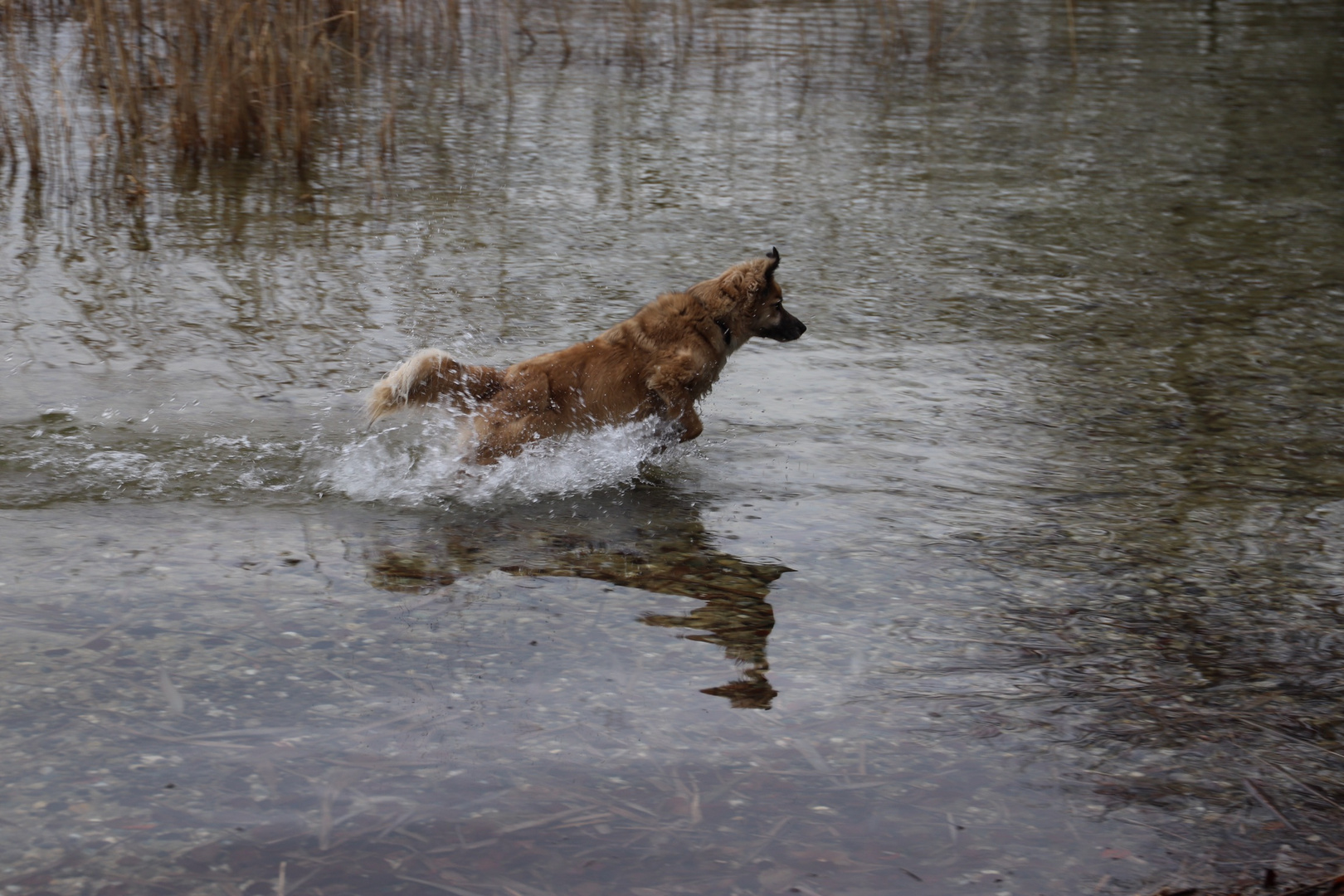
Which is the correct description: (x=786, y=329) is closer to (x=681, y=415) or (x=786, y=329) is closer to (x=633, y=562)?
(x=681, y=415)

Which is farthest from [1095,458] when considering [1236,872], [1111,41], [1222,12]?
[1222,12]

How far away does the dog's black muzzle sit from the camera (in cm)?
706

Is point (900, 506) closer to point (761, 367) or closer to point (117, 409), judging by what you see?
point (761, 367)

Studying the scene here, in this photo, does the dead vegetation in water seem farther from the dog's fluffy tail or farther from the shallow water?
the dog's fluffy tail

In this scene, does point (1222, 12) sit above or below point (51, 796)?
above

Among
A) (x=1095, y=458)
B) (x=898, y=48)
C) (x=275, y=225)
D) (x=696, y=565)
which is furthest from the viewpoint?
(x=898, y=48)

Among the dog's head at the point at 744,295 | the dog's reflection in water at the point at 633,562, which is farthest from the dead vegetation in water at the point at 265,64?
the dog's reflection in water at the point at 633,562

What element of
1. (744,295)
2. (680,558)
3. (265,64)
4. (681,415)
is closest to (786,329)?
(744,295)

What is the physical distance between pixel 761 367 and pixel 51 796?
5088 mm

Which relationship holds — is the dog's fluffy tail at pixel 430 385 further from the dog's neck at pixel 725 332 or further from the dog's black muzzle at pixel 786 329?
the dog's black muzzle at pixel 786 329

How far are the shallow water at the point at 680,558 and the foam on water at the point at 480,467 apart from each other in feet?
0.10

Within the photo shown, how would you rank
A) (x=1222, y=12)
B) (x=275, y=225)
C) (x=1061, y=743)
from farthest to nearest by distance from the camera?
(x=1222, y=12), (x=275, y=225), (x=1061, y=743)

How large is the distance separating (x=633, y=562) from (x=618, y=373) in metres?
1.32

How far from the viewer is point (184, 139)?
11.6 meters
